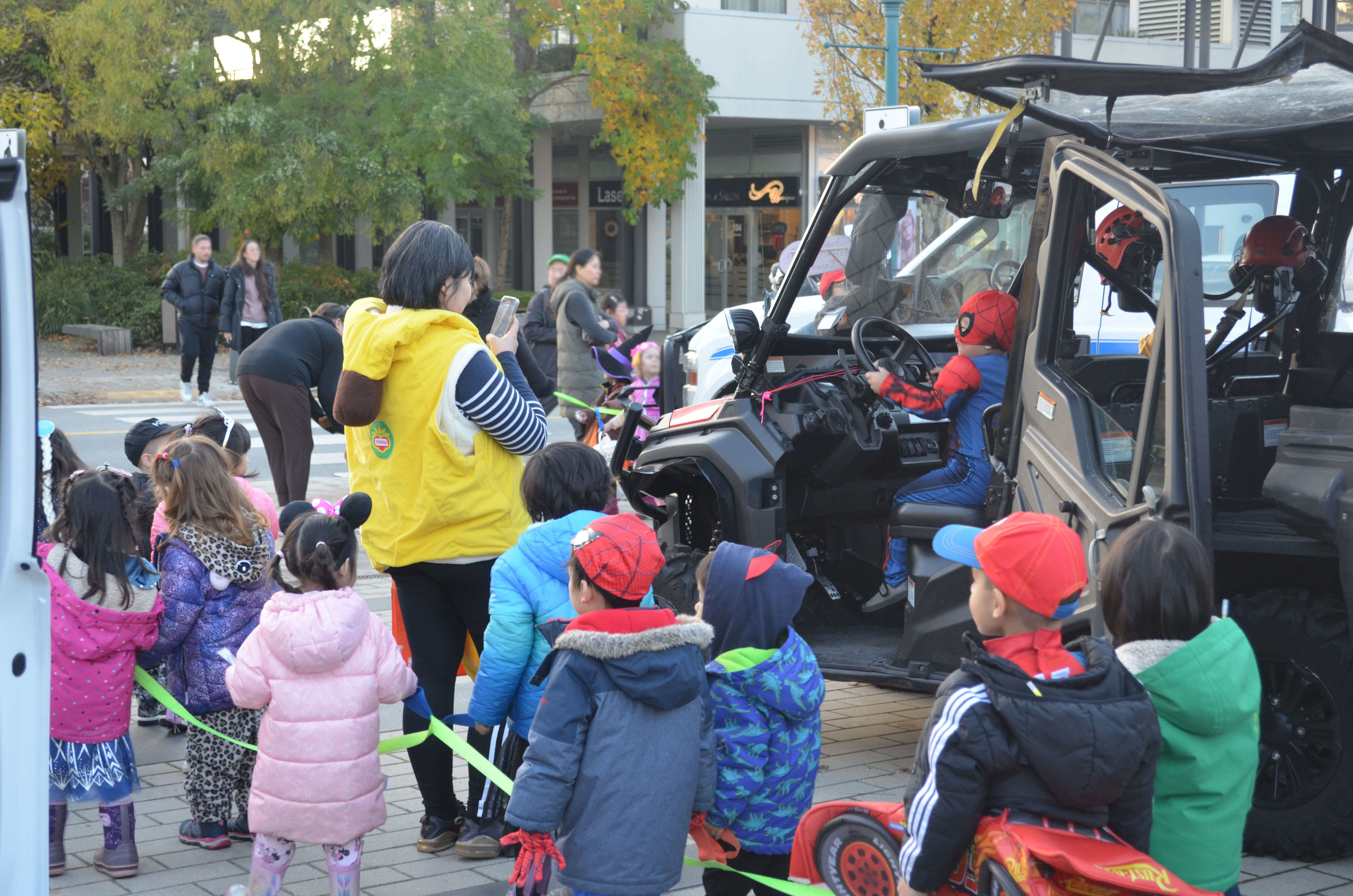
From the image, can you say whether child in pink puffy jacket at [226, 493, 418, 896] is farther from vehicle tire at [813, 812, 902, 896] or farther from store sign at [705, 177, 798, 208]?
store sign at [705, 177, 798, 208]

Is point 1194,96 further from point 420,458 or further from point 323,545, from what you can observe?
point 323,545

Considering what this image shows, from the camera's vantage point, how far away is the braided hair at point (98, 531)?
14.6 feet

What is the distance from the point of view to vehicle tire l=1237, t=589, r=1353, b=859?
14.4 feet

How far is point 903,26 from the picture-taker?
20.7 meters

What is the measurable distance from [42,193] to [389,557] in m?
30.1

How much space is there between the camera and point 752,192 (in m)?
34.5

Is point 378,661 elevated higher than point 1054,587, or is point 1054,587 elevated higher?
point 1054,587

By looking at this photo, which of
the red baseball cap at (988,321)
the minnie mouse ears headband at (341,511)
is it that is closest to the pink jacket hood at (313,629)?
the minnie mouse ears headband at (341,511)

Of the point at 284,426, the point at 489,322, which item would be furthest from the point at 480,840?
the point at 284,426

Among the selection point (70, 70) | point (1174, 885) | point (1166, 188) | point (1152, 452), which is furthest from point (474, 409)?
point (70, 70)

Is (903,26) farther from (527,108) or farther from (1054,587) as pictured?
(1054,587)

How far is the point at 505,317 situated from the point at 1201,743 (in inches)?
119

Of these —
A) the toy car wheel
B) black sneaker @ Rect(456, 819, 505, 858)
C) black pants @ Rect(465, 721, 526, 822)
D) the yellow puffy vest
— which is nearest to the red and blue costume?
the yellow puffy vest

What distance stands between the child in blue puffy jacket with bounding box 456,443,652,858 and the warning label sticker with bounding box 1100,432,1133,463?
4.76ft
